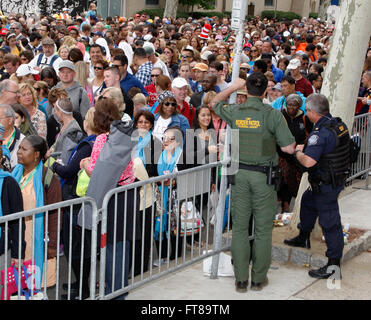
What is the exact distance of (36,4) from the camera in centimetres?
3441

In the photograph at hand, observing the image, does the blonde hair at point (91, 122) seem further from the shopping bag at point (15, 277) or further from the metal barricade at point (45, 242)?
the shopping bag at point (15, 277)

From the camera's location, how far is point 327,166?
6.41 metres

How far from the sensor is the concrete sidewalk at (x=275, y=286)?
6.10 m

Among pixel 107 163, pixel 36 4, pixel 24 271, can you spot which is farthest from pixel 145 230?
pixel 36 4

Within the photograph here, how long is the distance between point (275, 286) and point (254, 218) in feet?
2.52

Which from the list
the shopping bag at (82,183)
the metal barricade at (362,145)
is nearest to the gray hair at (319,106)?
the shopping bag at (82,183)

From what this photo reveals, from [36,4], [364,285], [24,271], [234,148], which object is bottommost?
[364,285]

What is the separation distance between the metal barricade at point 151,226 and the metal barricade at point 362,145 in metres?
3.44

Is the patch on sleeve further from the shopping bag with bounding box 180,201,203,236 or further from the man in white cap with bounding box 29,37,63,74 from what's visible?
the man in white cap with bounding box 29,37,63,74

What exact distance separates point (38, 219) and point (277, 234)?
3.05 metres

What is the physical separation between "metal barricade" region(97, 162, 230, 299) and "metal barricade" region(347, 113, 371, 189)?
344 cm

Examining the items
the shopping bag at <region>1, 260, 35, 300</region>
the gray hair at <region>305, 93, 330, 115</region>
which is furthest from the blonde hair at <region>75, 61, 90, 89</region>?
the shopping bag at <region>1, 260, 35, 300</region>

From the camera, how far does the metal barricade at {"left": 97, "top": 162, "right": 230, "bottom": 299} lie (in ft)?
18.3
